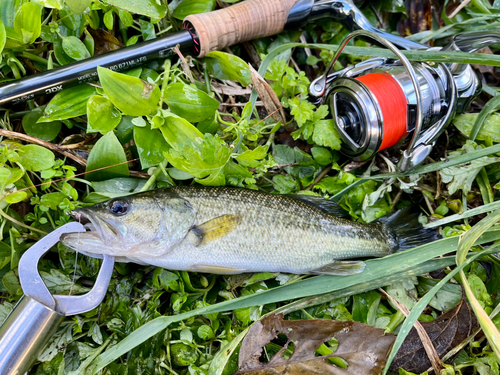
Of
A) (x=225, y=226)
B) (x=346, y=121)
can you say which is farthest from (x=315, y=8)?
(x=225, y=226)

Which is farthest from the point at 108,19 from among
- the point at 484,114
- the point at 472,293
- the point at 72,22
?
the point at 472,293

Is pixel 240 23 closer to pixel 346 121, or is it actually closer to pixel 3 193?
pixel 346 121

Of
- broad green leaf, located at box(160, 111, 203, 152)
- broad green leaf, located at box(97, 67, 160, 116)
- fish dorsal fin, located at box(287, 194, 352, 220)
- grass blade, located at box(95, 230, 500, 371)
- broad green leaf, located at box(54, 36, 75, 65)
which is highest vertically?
broad green leaf, located at box(54, 36, 75, 65)

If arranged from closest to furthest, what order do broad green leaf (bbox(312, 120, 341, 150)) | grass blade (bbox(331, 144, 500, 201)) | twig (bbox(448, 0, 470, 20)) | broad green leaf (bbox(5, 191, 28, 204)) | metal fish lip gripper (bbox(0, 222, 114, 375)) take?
metal fish lip gripper (bbox(0, 222, 114, 375))
broad green leaf (bbox(5, 191, 28, 204))
grass blade (bbox(331, 144, 500, 201))
broad green leaf (bbox(312, 120, 341, 150))
twig (bbox(448, 0, 470, 20))

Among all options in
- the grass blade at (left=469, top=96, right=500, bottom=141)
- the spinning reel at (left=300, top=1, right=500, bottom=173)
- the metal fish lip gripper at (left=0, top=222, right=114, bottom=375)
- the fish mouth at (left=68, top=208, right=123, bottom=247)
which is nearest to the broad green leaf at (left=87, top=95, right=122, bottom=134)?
the fish mouth at (left=68, top=208, right=123, bottom=247)

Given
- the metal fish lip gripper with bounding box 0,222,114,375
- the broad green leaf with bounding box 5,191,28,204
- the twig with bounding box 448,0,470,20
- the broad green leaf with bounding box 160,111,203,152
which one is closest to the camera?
the metal fish lip gripper with bounding box 0,222,114,375

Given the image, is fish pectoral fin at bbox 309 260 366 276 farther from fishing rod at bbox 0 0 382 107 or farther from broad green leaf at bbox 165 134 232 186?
fishing rod at bbox 0 0 382 107
